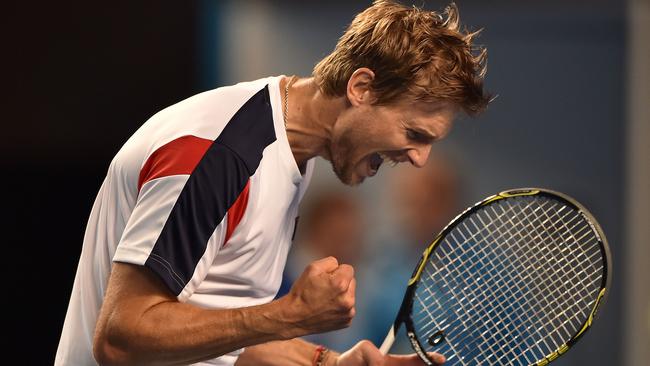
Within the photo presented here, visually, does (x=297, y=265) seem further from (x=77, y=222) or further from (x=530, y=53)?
(x=530, y=53)

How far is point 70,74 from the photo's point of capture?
3787mm

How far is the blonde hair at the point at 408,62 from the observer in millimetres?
1970

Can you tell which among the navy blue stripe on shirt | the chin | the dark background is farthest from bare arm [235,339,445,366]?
the dark background

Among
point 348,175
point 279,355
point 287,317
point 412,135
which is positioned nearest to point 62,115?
point 279,355

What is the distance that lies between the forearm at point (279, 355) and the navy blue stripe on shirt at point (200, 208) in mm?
579

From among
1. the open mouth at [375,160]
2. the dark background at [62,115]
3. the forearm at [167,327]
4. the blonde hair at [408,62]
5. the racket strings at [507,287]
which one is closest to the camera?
the forearm at [167,327]

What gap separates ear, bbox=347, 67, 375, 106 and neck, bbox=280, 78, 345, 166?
0.07ft

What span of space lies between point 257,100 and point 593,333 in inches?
117

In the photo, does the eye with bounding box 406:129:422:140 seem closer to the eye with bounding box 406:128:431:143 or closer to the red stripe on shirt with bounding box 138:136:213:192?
the eye with bounding box 406:128:431:143

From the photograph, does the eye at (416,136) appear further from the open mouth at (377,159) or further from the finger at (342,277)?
the finger at (342,277)

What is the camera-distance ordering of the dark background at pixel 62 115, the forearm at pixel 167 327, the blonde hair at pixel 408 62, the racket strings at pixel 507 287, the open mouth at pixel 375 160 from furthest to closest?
the dark background at pixel 62 115
the racket strings at pixel 507 287
the open mouth at pixel 375 160
the blonde hair at pixel 408 62
the forearm at pixel 167 327

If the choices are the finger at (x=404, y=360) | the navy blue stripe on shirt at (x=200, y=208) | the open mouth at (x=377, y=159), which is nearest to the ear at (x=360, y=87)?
the open mouth at (x=377, y=159)

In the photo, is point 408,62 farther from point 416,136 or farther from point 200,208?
point 200,208

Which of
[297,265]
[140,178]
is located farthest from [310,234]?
[140,178]
